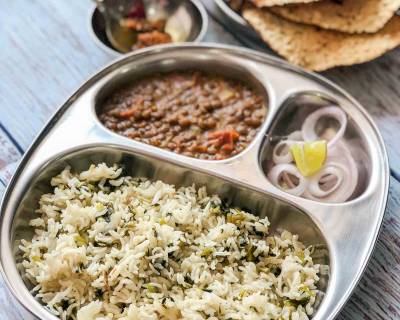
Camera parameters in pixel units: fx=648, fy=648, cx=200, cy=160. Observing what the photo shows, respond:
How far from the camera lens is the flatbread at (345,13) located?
9.77 ft

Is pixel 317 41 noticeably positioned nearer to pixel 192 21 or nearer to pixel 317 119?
pixel 317 119

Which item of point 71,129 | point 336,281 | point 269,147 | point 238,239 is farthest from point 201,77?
point 336,281

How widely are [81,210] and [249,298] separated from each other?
689 mm

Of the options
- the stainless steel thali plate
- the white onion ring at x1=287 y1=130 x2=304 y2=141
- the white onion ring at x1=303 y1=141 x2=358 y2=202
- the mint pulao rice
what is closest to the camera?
the mint pulao rice

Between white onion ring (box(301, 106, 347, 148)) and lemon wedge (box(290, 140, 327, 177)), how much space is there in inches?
4.9

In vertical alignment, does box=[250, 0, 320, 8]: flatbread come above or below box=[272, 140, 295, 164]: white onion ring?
above

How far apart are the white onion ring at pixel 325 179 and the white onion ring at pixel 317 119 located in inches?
4.5

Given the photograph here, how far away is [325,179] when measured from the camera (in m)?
2.70

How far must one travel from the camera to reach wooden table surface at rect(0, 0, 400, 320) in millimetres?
2727

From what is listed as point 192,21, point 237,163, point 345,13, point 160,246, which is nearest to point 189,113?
point 237,163

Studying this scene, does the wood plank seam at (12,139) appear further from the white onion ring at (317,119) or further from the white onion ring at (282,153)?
the white onion ring at (317,119)

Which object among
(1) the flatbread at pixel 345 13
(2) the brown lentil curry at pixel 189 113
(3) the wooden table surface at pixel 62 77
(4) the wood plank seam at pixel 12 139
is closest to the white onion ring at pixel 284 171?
(2) the brown lentil curry at pixel 189 113

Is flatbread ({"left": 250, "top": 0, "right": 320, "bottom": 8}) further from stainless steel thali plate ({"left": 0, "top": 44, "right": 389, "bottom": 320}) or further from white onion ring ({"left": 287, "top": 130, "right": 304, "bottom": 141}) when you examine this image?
white onion ring ({"left": 287, "top": 130, "right": 304, "bottom": 141})

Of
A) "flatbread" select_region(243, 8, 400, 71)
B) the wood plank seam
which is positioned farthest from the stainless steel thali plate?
the wood plank seam
